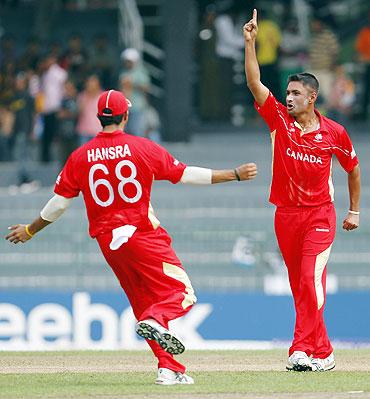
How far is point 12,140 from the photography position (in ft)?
77.7

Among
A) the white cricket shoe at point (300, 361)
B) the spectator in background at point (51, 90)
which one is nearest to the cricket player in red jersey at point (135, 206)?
the white cricket shoe at point (300, 361)

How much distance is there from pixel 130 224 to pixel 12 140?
1347 cm

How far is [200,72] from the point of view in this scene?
26375 mm

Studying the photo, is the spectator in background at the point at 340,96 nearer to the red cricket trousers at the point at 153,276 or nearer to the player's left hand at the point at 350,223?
the player's left hand at the point at 350,223

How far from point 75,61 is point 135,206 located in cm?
1343

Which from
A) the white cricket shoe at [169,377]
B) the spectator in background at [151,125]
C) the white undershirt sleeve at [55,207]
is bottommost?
the white cricket shoe at [169,377]

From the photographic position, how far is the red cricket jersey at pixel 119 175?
10398mm

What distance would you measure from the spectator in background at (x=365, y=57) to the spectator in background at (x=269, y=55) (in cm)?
140

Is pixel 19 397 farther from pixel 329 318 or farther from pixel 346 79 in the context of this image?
pixel 346 79

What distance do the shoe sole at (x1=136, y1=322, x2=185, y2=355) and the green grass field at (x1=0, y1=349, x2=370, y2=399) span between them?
0.28 metres

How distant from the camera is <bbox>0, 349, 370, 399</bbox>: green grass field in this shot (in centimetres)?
1013

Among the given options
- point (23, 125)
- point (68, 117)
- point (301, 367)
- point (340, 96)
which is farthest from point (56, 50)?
point (301, 367)

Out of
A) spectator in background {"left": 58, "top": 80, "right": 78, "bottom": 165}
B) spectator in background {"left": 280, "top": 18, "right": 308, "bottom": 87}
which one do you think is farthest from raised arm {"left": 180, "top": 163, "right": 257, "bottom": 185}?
spectator in background {"left": 280, "top": 18, "right": 308, "bottom": 87}

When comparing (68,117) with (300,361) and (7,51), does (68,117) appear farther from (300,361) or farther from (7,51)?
(300,361)
